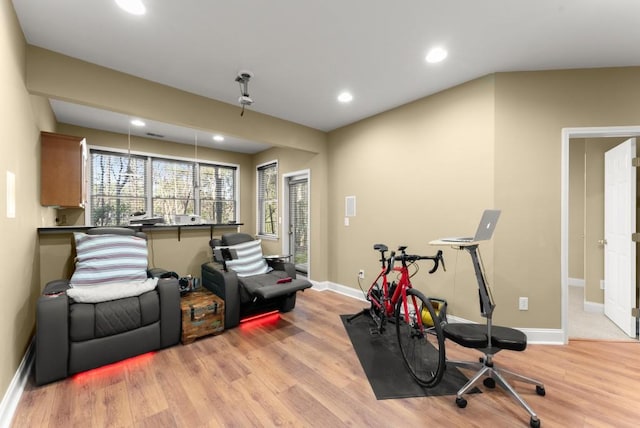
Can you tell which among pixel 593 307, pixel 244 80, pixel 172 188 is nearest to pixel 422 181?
pixel 244 80

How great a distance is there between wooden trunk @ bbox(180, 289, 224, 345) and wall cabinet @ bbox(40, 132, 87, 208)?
1.76m

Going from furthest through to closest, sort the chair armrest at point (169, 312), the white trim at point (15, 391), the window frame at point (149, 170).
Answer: the window frame at point (149, 170), the chair armrest at point (169, 312), the white trim at point (15, 391)

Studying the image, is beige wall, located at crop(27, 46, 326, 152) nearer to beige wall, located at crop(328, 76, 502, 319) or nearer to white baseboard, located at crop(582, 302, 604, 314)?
beige wall, located at crop(328, 76, 502, 319)

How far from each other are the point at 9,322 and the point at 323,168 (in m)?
3.87

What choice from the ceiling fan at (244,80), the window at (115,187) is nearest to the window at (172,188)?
the window at (115,187)

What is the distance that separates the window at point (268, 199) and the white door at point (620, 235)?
5.08 m

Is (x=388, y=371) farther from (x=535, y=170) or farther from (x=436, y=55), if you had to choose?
(x=436, y=55)

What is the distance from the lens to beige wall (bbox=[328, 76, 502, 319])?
9.27ft

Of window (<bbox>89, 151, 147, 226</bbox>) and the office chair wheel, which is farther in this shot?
window (<bbox>89, 151, 147, 226</bbox>)

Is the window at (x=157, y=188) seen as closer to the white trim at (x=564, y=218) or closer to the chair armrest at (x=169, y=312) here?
the chair armrest at (x=169, y=312)

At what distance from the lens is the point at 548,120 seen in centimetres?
261

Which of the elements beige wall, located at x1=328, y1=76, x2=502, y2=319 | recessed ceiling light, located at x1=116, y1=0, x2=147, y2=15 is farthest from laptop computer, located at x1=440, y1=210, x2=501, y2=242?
recessed ceiling light, located at x1=116, y1=0, x2=147, y2=15

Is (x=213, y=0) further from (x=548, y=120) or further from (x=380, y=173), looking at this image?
(x=548, y=120)

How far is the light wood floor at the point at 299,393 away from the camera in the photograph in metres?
1.68
